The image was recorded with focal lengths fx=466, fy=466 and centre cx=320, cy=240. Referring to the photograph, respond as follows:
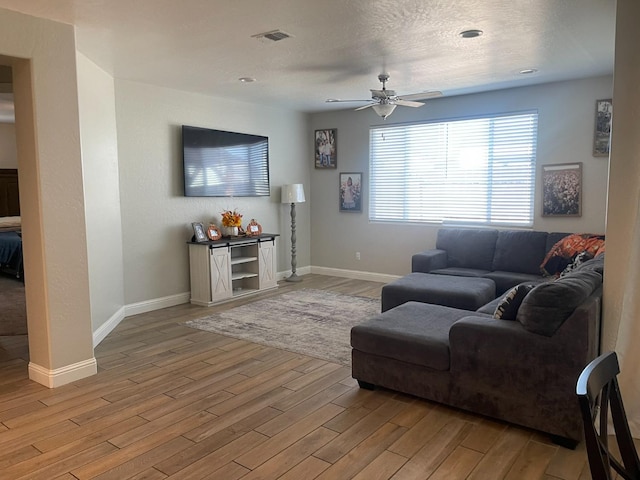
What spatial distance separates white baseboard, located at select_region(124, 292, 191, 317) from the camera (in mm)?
5335

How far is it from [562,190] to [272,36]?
3821mm

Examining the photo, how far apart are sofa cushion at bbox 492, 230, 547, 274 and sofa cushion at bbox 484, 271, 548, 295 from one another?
16 centimetres

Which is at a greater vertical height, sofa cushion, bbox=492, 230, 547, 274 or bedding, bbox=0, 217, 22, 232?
bedding, bbox=0, 217, 22, 232

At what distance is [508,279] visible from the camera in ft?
16.5

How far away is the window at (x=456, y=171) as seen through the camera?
5.82 metres

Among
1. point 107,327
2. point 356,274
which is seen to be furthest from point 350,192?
point 107,327

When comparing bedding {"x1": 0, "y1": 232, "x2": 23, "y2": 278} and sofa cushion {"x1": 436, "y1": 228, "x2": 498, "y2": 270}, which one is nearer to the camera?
sofa cushion {"x1": 436, "y1": 228, "x2": 498, "y2": 270}

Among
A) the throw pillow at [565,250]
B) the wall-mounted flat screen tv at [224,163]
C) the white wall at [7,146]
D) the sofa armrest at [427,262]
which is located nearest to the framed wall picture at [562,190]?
the throw pillow at [565,250]

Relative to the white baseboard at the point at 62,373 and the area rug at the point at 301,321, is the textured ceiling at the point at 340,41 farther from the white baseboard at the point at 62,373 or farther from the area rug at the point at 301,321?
the area rug at the point at 301,321

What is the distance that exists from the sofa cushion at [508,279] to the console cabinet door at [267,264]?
9.48 ft

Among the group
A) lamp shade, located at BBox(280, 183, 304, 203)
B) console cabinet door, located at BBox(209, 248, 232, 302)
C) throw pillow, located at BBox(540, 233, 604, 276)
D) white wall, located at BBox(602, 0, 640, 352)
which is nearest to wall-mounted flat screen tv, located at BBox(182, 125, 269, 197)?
lamp shade, located at BBox(280, 183, 304, 203)

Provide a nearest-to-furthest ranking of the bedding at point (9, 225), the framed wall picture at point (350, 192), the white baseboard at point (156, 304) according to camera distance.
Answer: the white baseboard at point (156, 304) → the framed wall picture at point (350, 192) → the bedding at point (9, 225)

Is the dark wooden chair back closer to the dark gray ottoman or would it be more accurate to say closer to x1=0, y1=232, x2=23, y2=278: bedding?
the dark gray ottoman

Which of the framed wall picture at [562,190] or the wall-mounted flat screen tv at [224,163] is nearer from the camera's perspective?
the framed wall picture at [562,190]
